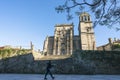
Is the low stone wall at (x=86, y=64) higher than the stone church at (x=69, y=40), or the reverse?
the stone church at (x=69, y=40)

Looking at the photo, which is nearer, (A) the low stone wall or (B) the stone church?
(A) the low stone wall

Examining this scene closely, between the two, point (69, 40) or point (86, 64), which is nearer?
point (86, 64)

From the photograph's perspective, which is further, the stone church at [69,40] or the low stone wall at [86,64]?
the stone church at [69,40]

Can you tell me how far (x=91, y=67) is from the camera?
24891 millimetres

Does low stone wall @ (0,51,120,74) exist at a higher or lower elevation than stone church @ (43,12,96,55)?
lower

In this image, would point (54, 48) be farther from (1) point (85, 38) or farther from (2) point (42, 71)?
(2) point (42, 71)

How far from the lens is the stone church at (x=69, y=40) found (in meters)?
78.0

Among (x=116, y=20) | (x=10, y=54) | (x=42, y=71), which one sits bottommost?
(x=42, y=71)

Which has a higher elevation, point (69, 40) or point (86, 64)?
point (69, 40)

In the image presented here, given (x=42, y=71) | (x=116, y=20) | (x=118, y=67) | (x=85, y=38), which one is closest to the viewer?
(x=116, y=20)

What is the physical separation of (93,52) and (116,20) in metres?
13.8

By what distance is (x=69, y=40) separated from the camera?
81875mm

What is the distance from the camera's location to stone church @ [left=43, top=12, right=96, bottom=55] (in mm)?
78000

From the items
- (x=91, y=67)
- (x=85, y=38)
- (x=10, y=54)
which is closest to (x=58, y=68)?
(x=91, y=67)
